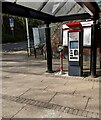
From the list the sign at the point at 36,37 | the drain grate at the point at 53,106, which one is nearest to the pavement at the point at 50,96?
the drain grate at the point at 53,106

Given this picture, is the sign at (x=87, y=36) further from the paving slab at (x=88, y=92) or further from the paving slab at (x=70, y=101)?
the paving slab at (x=70, y=101)

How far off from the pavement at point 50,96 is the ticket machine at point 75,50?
382 millimetres

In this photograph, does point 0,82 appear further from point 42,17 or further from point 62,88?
point 42,17

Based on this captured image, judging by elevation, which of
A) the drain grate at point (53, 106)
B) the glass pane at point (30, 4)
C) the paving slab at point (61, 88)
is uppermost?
the glass pane at point (30, 4)

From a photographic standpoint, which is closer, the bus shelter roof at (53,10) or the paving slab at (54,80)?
the bus shelter roof at (53,10)

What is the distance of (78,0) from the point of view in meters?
5.41

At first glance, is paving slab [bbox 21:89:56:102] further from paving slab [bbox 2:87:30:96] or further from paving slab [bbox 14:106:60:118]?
paving slab [bbox 14:106:60:118]

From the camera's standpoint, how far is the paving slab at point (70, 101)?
5.32 meters

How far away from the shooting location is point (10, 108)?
17.1 ft

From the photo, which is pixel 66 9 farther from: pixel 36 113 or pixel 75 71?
pixel 36 113

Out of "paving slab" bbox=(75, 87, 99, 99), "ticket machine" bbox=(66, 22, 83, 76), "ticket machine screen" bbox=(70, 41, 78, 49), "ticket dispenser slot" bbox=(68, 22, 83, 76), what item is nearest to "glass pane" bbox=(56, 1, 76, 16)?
"ticket machine" bbox=(66, 22, 83, 76)

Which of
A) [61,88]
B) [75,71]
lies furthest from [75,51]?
[61,88]

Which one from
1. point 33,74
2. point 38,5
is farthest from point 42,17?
point 33,74

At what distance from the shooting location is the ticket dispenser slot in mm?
8266
